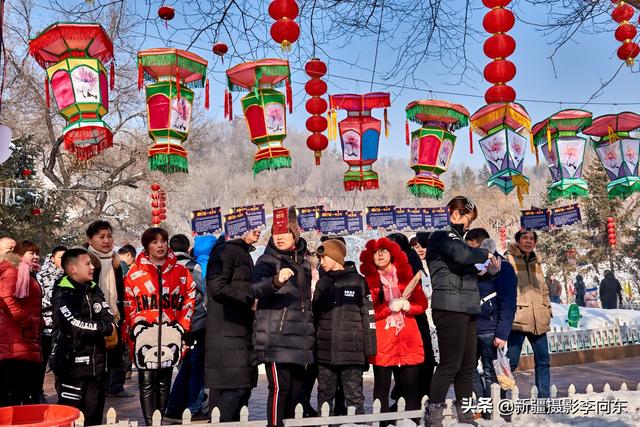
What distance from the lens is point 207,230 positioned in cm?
2158

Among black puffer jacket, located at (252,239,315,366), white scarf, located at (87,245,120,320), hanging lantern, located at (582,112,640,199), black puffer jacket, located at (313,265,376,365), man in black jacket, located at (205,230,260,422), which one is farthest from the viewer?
hanging lantern, located at (582,112,640,199)

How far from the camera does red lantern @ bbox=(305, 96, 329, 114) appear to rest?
8.55 metres

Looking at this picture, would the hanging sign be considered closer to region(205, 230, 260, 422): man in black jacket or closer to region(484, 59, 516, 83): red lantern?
region(484, 59, 516, 83): red lantern

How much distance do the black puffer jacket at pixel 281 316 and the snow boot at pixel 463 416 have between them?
1413mm

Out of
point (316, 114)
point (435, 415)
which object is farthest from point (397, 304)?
point (316, 114)

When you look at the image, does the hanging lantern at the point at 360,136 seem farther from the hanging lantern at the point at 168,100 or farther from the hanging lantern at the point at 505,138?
the hanging lantern at the point at 168,100

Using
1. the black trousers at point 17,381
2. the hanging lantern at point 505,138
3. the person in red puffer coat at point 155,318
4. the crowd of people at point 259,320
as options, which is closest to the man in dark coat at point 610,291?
the hanging lantern at point 505,138

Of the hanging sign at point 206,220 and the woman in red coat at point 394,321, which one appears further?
the hanging sign at point 206,220

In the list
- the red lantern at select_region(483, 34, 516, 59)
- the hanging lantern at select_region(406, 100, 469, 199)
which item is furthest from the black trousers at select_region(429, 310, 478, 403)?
the hanging lantern at select_region(406, 100, 469, 199)

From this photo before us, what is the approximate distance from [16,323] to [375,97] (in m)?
5.71

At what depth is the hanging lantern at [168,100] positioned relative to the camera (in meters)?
7.67

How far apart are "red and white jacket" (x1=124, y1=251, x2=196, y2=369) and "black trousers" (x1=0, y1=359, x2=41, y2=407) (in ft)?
3.23

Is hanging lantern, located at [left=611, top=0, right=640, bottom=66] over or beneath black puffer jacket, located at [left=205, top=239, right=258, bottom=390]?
over

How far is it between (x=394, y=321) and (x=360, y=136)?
4031 mm
